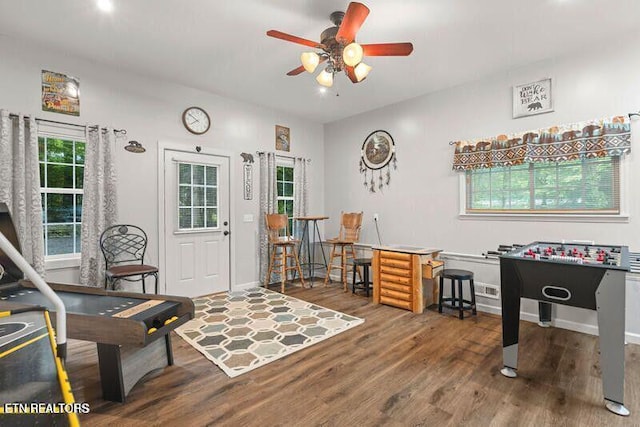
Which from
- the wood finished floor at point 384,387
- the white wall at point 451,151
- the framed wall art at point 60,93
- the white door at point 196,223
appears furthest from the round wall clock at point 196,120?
the wood finished floor at point 384,387

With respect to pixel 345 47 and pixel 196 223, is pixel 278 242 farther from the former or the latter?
pixel 345 47

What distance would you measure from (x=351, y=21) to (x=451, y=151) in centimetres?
249

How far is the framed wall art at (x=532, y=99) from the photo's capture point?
3.30 m

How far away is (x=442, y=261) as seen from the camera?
13.1ft

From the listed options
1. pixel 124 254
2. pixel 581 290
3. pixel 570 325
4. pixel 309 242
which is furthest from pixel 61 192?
pixel 570 325

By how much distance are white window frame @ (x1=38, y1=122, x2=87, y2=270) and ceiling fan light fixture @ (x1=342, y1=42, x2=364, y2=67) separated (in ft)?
9.65

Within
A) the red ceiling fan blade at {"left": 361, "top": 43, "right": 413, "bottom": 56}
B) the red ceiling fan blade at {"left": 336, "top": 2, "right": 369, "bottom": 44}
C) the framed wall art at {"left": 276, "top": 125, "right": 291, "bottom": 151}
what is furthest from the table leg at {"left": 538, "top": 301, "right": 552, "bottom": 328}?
the framed wall art at {"left": 276, "top": 125, "right": 291, "bottom": 151}

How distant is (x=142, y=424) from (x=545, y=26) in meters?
4.25

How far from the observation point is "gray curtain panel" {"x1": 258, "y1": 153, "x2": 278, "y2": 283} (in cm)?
484

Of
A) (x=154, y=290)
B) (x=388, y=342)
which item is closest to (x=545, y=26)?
(x=388, y=342)

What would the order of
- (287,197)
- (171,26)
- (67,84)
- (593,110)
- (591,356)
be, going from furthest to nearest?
(287,197) < (67,84) < (593,110) < (171,26) < (591,356)

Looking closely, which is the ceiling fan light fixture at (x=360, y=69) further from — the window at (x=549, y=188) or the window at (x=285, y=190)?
the window at (x=285, y=190)

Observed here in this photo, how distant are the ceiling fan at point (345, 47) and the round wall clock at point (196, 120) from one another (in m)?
2.18

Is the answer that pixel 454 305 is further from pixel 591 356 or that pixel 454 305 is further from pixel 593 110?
pixel 593 110
